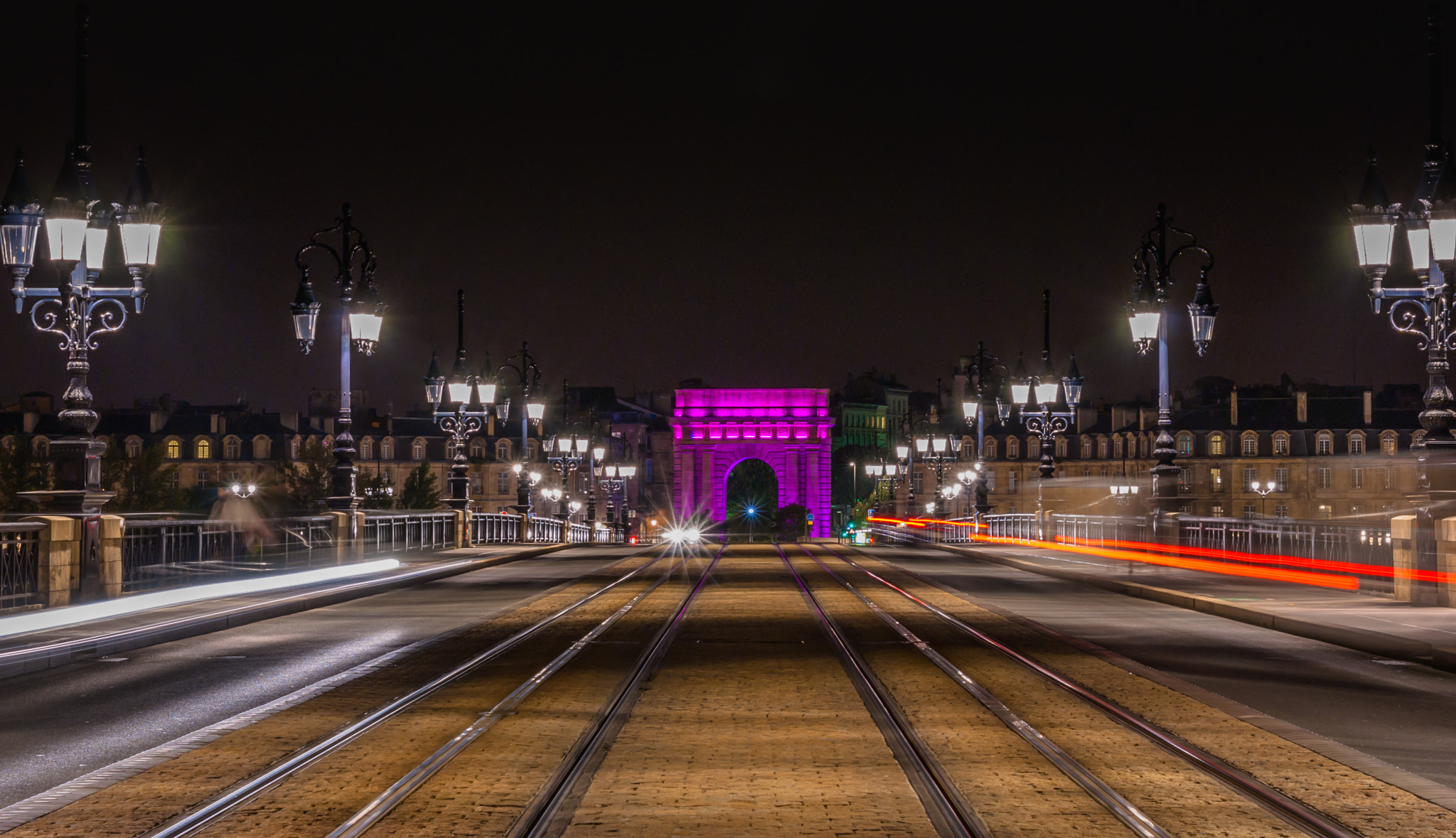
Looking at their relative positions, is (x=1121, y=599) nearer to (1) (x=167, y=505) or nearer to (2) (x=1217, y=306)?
(2) (x=1217, y=306)

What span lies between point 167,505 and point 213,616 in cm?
7166

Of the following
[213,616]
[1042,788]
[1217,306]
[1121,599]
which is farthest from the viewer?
[1217,306]

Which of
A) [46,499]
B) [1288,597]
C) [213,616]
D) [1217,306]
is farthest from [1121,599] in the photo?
[46,499]

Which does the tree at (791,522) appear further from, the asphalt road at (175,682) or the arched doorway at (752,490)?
the asphalt road at (175,682)

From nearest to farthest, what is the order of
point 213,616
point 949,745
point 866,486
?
point 949,745, point 213,616, point 866,486

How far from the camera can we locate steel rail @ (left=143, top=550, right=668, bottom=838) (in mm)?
6938

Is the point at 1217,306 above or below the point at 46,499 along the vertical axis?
above

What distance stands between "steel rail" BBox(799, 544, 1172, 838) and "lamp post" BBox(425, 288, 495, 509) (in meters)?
26.2

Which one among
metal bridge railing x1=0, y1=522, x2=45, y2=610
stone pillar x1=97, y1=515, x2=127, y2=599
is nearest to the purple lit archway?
stone pillar x1=97, y1=515, x2=127, y2=599

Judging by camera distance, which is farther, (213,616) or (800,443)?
(800,443)

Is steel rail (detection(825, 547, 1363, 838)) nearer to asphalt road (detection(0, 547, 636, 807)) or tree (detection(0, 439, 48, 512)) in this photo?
asphalt road (detection(0, 547, 636, 807))

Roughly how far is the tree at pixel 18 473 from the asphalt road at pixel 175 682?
213 feet

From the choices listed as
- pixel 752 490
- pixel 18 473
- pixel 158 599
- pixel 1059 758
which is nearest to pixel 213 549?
pixel 158 599

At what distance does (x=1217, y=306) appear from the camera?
2647cm
